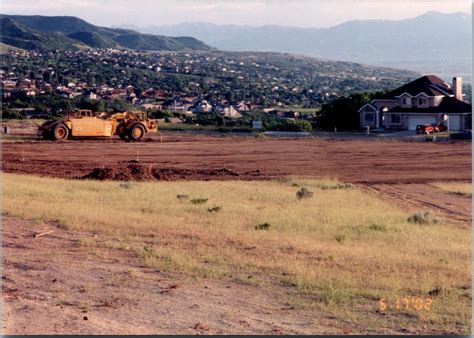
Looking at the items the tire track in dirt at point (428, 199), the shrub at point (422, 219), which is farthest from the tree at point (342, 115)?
the shrub at point (422, 219)

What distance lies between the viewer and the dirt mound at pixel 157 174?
105 ft

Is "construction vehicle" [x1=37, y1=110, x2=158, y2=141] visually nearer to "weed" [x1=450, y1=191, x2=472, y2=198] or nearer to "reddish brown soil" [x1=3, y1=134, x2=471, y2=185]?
"reddish brown soil" [x1=3, y1=134, x2=471, y2=185]

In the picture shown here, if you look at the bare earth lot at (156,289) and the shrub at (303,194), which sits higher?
the bare earth lot at (156,289)

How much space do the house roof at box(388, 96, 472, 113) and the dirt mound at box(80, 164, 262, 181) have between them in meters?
32.7

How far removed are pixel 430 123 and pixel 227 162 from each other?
98.6ft

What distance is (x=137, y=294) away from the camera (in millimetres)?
12148

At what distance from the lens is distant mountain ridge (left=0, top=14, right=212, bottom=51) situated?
13324cm

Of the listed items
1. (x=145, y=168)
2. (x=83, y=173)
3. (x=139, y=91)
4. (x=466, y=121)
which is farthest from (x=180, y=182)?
(x=139, y=91)

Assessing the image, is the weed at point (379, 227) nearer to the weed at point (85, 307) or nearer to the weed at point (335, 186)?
the weed at point (85, 307)
